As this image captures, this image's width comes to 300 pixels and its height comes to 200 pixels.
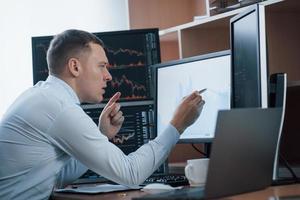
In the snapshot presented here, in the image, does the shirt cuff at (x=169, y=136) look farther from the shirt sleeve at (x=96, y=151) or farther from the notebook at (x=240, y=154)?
the notebook at (x=240, y=154)

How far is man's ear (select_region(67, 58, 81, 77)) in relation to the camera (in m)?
2.19

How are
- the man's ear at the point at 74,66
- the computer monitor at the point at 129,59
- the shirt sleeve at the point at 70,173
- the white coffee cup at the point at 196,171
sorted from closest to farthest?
1. the white coffee cup at the point at 196,171
2. the man's ear at the point at 74,66
3. the shirt sleeve at the point at 70,173
4. the computer monitor at the point at 129,59

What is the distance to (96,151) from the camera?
6.47 ft

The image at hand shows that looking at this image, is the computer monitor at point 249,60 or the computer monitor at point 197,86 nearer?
the computer monitor at point 249,60

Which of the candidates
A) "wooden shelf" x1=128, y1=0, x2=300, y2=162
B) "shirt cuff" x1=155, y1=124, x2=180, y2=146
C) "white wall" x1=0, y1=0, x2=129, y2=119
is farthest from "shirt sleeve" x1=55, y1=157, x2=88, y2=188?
"white wall" x1=0, y1=0, x2=129, y2=119

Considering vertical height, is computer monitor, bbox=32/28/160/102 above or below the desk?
above

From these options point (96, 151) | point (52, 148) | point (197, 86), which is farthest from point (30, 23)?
point (96, 151)

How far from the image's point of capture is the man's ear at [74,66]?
2188 millimetres

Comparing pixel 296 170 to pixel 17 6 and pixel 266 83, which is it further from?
pixel 17 6

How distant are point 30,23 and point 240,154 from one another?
2.09 m

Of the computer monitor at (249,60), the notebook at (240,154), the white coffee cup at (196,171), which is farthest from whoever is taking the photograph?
the white coffee cup at (196,171)

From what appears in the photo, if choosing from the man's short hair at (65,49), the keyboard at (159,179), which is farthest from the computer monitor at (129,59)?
the man's short hair at (65,49)

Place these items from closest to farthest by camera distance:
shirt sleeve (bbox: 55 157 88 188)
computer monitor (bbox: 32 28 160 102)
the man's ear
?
the man's ear < shirt sleeve (bbox: 55 157 88 188) < computer monitor (bbox: 32 28 160 102)

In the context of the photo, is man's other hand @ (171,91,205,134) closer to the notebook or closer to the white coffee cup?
the white coffee cup
